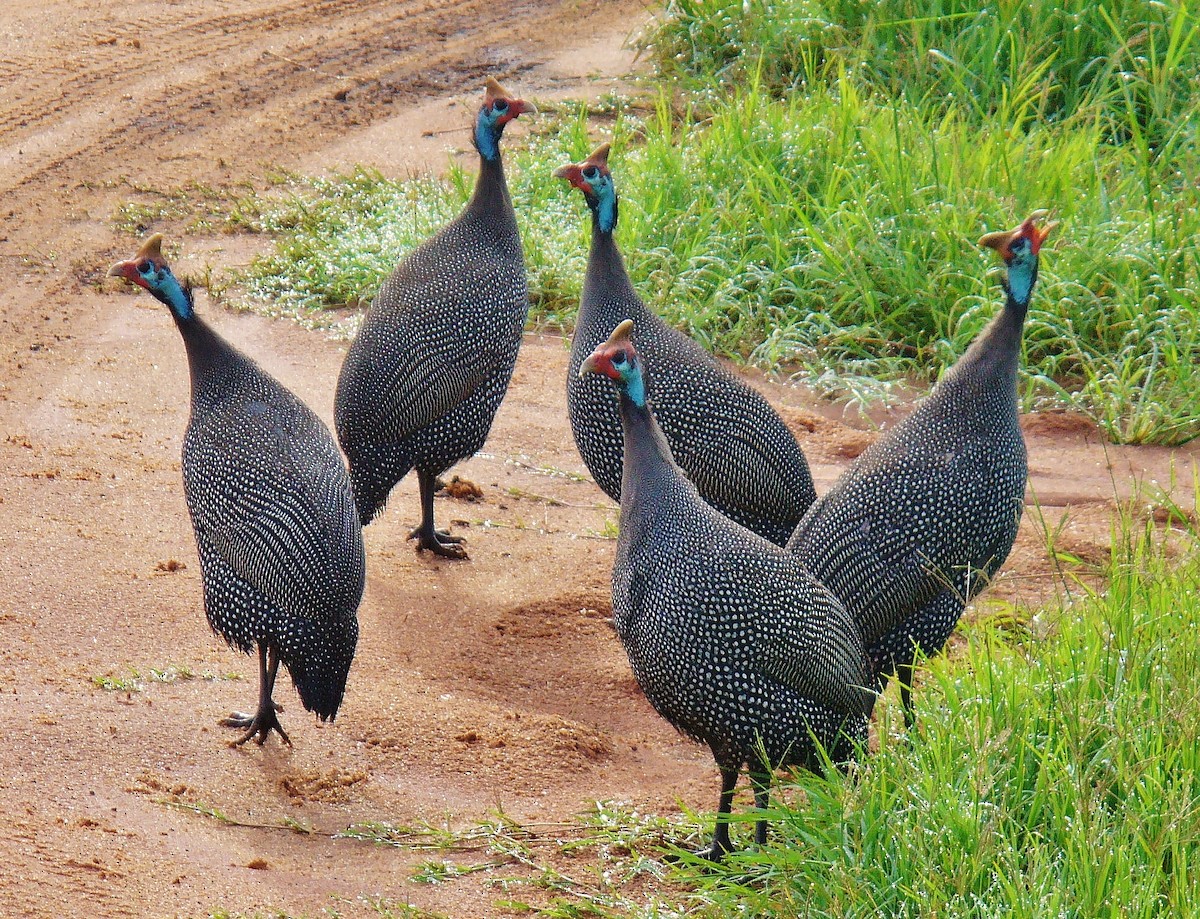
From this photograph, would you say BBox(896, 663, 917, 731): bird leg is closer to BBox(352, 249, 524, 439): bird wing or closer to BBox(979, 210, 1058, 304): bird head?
BBox(979, 210, 1058, 304): bird head

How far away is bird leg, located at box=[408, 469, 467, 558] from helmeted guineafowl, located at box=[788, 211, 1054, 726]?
1.52 m

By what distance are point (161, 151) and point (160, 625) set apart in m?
4.35

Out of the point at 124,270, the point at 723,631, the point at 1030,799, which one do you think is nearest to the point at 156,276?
the point at 124,270

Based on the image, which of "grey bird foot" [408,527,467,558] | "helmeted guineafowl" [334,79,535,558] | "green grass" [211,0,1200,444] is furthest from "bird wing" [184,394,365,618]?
"green grass" [211,0,1200,444]

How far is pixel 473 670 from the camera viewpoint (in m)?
4.49

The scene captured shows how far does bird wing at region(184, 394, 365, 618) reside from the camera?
3.85 meters

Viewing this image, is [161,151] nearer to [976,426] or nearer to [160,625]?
[160,625]

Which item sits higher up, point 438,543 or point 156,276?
point 156,276

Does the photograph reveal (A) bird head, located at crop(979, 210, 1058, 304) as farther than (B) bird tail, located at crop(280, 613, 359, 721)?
Yes

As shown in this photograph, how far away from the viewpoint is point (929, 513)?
3902 mm

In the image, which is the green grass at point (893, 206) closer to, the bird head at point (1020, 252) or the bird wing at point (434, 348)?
the bird wing at point (434, 348)

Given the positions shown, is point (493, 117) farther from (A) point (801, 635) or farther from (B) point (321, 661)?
(A) point (801, 635)

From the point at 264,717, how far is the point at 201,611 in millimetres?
704

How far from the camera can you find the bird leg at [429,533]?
5094 mm
